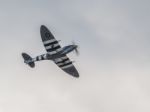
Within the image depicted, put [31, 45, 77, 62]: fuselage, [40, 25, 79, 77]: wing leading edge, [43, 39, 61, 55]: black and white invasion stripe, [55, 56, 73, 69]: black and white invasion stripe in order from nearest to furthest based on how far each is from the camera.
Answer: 1. [31, 45, 77, 62]: fuselage
2. [40, 25, 79, 77]: wing leading edge
3. [43, 39, 61, 55]: black and white invasion stripe
4. [55, 56, 73, 69]: black and white invasion stripe

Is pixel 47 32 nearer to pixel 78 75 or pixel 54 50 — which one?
pixel 54 50

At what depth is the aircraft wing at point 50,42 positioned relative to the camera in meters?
115

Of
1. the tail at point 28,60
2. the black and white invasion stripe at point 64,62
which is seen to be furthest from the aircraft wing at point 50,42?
the tail at point 28,60

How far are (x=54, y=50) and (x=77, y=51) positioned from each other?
496 centimetres

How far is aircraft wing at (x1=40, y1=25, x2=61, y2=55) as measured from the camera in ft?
376

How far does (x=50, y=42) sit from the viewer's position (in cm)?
11556

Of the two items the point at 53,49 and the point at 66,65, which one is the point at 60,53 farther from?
the point at 66,65

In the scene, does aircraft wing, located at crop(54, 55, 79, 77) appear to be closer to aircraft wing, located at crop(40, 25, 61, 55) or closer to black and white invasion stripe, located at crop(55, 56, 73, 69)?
black and white invasion stripe, located at crop(55, 56, 73, 69)

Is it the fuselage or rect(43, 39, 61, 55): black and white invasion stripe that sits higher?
rect(43, 39, 61, 55): black and white invasion stripe

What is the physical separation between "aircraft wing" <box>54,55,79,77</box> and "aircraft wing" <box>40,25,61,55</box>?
3.55 m

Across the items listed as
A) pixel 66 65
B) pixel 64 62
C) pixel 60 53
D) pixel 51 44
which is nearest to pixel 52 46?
pixel 51 44

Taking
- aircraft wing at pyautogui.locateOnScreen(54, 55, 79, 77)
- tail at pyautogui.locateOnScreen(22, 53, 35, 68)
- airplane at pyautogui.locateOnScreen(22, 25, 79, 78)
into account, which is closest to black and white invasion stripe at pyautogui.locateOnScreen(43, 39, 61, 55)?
airplane at pyautogui.locateOnScreen(22, 25, 79, 78)

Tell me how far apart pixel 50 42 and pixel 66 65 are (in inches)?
329

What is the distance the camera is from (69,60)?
4719 inches
